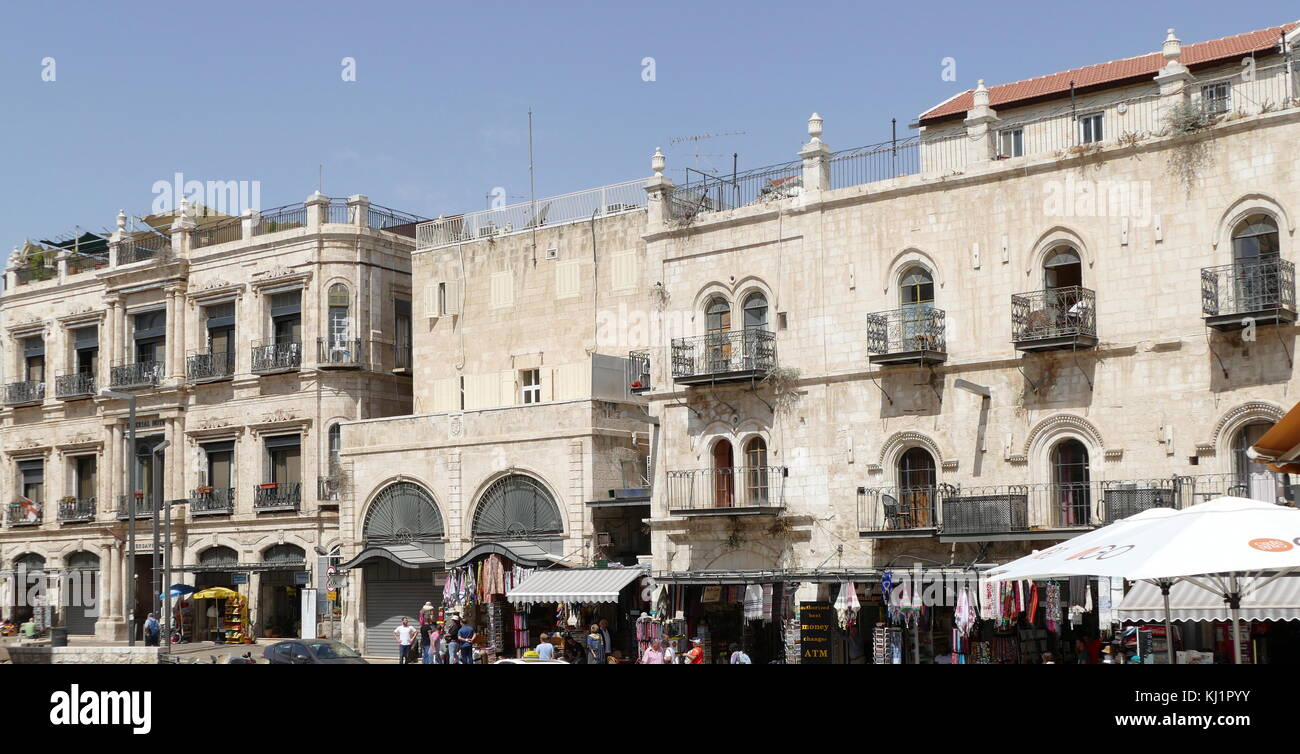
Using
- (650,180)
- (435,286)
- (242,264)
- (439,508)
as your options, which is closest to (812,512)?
(650,180)

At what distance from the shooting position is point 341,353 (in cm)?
4416

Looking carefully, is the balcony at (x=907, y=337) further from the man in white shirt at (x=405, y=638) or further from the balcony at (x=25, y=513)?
the balcony at (x=25, y=513)

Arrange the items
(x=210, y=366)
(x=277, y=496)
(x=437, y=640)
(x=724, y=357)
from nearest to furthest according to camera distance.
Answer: (x=724, y=357)
(x=437, y=640)
(x=277, y=496)
(x=210, y=366)

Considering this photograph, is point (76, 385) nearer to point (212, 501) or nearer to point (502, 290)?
point (212, 501)

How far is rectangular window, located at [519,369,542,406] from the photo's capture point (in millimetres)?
40219

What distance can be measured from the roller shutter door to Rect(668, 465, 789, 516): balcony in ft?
29.4

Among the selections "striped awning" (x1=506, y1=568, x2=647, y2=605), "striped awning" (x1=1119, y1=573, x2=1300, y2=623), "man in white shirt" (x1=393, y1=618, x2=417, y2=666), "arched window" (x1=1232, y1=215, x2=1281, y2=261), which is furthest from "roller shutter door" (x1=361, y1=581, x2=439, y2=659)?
"striped awning" (x1=1119, y1=573, x2=1300, y2=623)

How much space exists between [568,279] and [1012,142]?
40.3 feet

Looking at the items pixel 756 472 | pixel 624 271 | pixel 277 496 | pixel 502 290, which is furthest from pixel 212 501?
pixel 756 472

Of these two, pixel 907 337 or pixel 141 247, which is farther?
pixel 141 247

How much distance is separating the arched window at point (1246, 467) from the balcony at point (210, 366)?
3153 centimetres

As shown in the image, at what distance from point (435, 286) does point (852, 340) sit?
50.0ft

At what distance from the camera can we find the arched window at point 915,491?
30250mm

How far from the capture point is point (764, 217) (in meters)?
33.1
